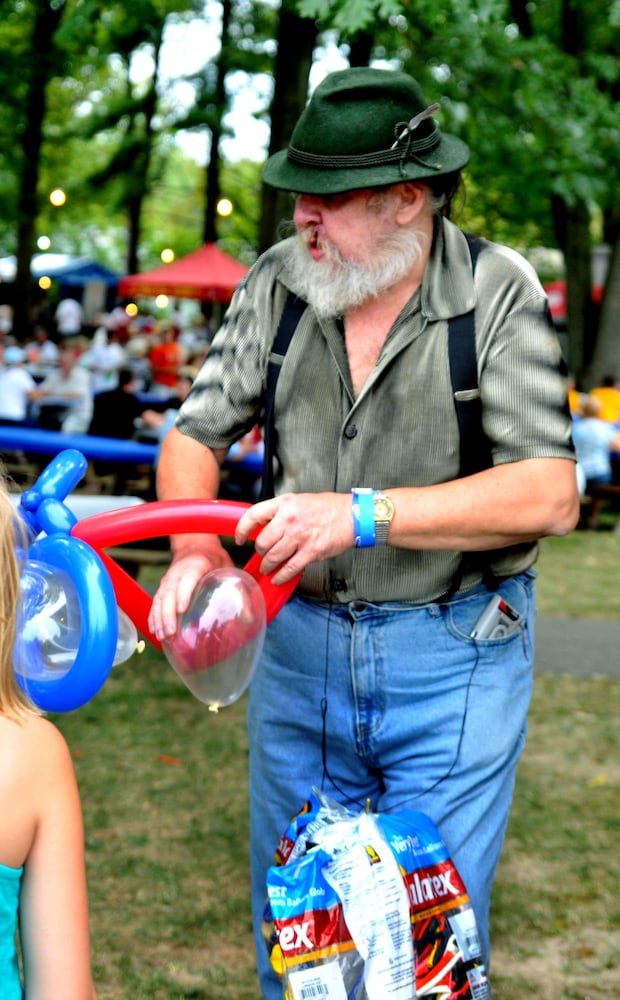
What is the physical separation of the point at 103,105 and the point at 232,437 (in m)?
34.1

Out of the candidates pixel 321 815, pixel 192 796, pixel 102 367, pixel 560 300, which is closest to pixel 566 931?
pixel 192 796

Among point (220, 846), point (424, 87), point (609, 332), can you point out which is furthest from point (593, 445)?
point (220, 846)

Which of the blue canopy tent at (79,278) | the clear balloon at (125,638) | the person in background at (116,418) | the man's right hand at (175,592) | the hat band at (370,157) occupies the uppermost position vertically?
the hat band at (370,157)

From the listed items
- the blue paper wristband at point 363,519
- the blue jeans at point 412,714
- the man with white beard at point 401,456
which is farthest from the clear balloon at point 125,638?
the blue jeans at point 412,714

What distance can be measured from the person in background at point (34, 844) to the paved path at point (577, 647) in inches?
215

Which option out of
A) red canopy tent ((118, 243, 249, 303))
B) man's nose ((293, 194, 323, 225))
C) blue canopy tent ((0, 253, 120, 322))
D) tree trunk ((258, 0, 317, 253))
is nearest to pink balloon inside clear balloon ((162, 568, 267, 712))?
man's nose ((293, 194, 323, 225))

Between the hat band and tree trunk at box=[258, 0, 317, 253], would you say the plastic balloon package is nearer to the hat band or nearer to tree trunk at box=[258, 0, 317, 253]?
the hat band

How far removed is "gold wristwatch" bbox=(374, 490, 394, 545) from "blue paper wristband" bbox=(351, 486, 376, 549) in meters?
0.01

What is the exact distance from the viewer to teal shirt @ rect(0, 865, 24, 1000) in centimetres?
165

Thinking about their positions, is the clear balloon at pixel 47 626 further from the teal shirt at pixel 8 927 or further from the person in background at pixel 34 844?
the teal shirt at pixel 8 927

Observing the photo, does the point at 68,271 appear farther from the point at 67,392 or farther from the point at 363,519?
the point at 363,519

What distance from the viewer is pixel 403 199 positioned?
2.58m

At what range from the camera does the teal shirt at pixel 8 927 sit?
1.65m

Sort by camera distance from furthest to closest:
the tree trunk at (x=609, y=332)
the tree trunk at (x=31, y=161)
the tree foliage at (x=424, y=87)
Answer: the tree trunk at (x=31, y=161) < the tree trunk at (x=609, y=332) < the tree foliage at (x=424, y=87)
